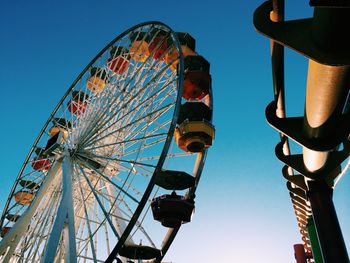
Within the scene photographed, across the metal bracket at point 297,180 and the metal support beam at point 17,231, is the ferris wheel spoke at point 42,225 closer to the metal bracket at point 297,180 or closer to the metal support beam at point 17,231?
the metal support beam at point 17,231

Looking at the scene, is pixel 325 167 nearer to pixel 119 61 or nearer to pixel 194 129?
pixel 194 129

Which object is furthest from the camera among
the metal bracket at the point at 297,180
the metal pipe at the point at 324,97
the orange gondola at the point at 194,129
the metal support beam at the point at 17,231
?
the orange gondola at the point at 194,129

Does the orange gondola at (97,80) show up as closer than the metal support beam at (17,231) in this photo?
No

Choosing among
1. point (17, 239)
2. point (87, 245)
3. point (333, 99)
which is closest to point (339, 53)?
point (333, 99)

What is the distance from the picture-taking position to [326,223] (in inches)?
98.0

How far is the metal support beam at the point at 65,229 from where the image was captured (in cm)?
830

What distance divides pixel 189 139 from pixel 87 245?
499 cm

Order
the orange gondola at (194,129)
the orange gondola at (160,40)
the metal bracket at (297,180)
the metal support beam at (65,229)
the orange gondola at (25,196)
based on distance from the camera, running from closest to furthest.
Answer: the metal bracket at (297,180) → the metal support beam at (65,229) → the orange gondola at (194,129) → the orange gondola at (160,40) → the orange gondola at (25,196)

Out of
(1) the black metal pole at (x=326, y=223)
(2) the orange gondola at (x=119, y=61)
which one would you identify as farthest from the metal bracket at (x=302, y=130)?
(2) the orange gondola at (x=119, y=61)

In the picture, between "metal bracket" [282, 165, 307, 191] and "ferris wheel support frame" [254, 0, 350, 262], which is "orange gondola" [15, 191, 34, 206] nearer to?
"metal bracket" [282, 165, 307, 191]

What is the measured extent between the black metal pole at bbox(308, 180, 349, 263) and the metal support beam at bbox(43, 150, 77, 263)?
23.7ft

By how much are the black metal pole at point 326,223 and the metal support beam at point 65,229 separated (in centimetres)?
722

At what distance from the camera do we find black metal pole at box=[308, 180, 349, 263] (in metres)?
2.38

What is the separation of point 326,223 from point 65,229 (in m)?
8.08
